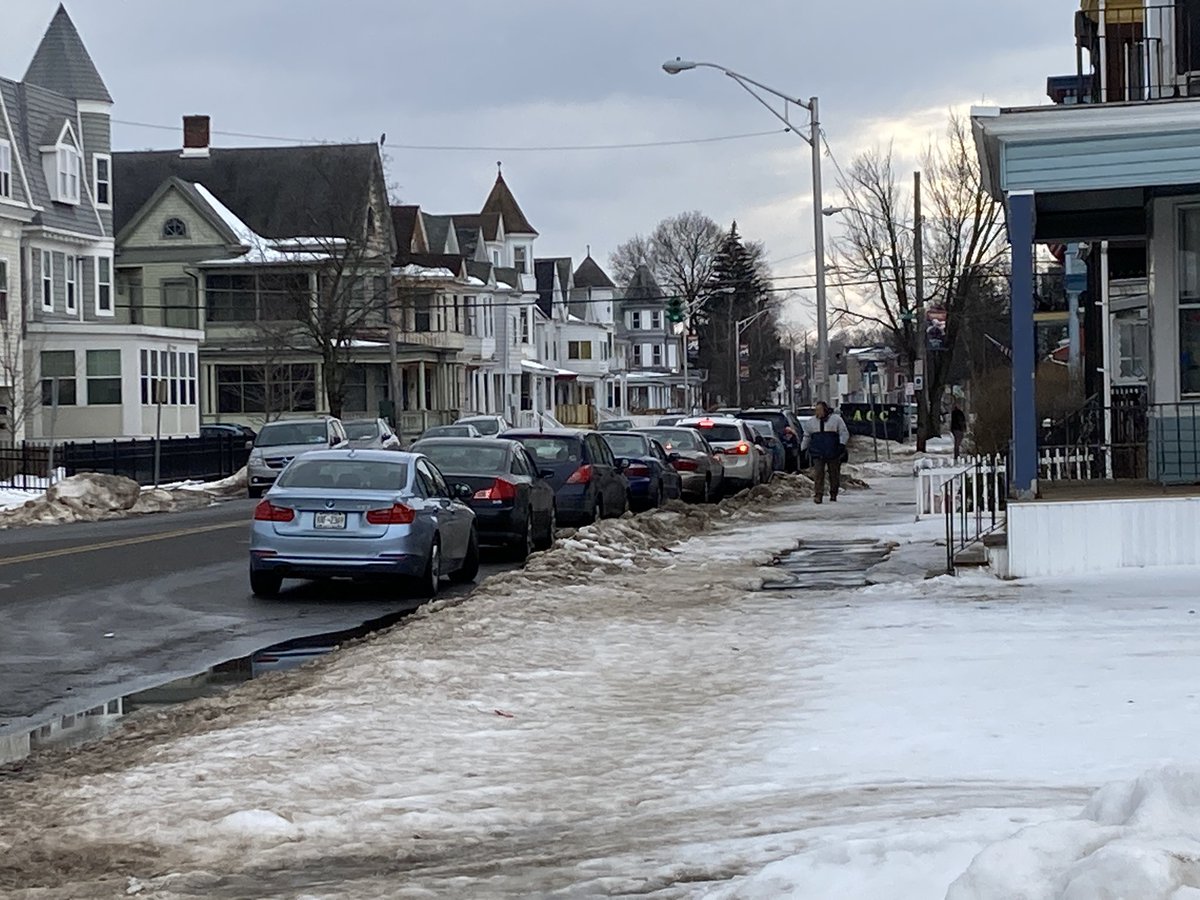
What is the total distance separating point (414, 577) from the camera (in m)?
18.0

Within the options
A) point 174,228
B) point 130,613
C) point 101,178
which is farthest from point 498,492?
point 174,228

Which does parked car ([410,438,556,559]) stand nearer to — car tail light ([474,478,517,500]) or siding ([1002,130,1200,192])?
car tail light ([474,478,517,500])

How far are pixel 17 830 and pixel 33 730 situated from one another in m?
3.20

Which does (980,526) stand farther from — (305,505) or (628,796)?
(628,796)

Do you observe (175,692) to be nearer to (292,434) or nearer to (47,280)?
(292,434)

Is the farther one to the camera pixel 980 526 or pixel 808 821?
pixel 980 526

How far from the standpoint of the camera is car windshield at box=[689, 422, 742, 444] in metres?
38.6

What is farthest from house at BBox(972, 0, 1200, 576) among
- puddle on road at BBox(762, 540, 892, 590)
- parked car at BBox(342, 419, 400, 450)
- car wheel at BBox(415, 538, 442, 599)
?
parked car at BBox(342, 419, 400, 450)

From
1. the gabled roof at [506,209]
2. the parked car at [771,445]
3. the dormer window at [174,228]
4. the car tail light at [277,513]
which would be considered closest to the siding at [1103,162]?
the car tail light at [277,513]

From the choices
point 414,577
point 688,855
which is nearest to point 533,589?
point 414,577

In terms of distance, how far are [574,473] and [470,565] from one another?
6171mm

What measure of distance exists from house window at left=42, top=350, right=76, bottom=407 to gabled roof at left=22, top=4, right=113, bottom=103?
31.4 feet

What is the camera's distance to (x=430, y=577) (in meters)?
18.2

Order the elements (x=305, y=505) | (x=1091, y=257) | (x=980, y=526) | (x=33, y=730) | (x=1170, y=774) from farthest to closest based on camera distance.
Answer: (x=1091, y=257) → (x=980, y=526) → (x=305, y=505) → (x=33, y=730) → (x=1170, y=774)
